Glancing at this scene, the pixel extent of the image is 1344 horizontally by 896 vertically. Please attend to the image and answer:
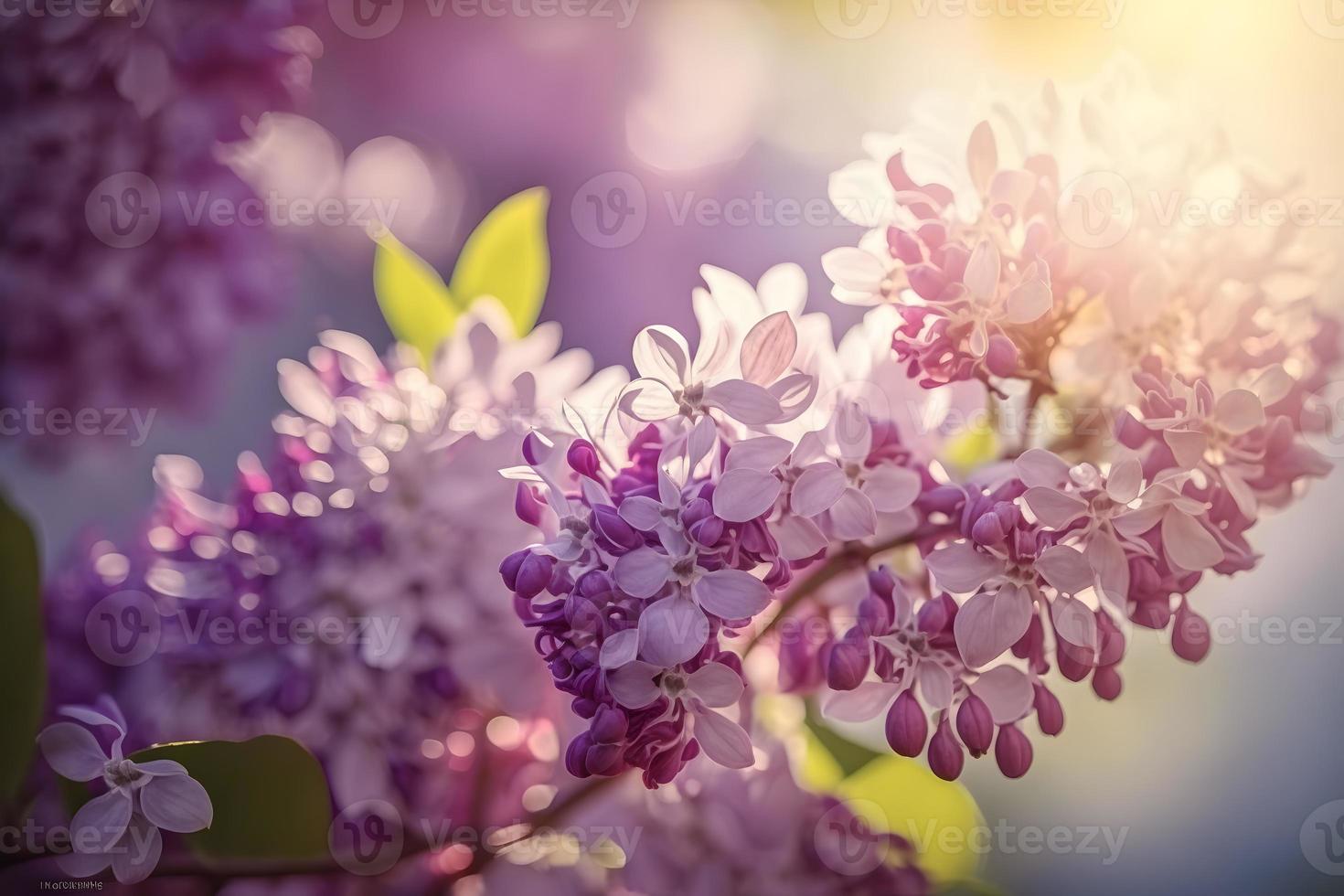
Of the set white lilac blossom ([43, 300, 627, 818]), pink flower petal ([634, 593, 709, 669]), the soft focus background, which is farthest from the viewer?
the soft focus background

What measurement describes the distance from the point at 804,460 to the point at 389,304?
→ 238mm

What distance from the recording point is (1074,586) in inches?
11.1

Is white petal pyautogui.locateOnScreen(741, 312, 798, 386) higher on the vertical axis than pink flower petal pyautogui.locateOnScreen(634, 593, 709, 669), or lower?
higher

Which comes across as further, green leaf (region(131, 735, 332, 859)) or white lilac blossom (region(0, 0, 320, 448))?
white lilac blossom (region(0, 0, 320, 448))

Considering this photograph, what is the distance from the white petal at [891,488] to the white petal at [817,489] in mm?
27

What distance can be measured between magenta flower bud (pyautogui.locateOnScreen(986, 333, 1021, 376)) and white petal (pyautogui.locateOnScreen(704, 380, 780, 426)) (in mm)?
68

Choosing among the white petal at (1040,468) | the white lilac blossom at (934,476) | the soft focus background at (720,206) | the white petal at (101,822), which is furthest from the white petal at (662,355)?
the soft focus background at (720,206)

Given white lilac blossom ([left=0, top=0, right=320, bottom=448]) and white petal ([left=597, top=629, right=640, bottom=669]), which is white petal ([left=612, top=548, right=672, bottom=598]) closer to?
white petal ([left=597, top=629, right=640, bottom=669])

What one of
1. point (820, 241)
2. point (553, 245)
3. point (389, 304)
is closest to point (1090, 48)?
point (820, 241)

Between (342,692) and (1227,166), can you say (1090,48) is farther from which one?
(342,692)

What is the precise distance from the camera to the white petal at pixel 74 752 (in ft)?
1.05

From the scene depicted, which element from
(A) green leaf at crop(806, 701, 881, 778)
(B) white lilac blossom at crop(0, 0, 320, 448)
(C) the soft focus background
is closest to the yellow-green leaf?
(A) green leaf at crop(806, 701, 881, 778)

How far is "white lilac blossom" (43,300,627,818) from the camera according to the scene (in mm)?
362

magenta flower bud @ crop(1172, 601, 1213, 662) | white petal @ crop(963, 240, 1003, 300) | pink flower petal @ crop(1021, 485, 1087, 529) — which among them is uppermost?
white petal @ crop(963, 240, 1003, 300)
